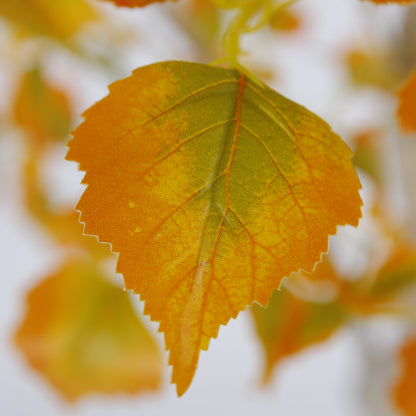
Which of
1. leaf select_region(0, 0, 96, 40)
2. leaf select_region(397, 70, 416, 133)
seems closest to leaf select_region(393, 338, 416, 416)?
leaf select_region(397, 70, 416, 133)

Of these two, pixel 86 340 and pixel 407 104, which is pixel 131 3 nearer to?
pixel 407 104

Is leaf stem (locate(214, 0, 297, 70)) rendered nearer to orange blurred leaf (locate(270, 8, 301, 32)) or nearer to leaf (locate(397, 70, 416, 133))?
leaf (locate(397, 70, 416, 133))

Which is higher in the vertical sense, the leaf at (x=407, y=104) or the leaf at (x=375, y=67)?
the leaf at (x=375, y=67)

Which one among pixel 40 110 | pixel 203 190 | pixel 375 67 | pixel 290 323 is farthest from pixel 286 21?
pixel 203 190

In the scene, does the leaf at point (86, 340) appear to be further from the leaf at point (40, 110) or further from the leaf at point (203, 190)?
the leaf at point (203, 190)

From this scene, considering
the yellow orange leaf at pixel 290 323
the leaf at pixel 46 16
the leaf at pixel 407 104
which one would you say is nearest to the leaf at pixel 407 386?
the yellow orange leaf at pixel 290 323

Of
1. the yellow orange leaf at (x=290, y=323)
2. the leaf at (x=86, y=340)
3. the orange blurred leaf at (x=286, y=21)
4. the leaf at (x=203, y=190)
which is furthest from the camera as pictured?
the orange blurred leaf at (x=286, y=21)
